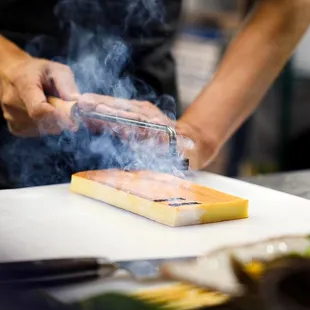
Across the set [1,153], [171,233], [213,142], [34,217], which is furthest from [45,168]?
[171,233]

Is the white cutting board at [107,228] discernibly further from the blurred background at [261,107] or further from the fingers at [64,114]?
the blurred background at [261,107]

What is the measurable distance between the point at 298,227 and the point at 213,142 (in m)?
0.48

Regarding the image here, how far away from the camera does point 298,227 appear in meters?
A: 1.11

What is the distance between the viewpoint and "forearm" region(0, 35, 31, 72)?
1.42 m

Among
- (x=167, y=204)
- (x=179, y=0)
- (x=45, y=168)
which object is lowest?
(x=45, y=168)

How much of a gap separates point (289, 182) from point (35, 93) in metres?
0.54

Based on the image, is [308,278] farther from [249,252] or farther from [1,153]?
[1,153]

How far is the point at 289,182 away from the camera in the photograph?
5.07 ft

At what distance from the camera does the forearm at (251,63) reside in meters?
1.61

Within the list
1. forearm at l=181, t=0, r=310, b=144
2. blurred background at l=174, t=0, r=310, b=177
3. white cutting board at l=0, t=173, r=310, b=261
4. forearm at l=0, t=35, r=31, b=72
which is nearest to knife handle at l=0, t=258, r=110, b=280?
white cutting board at l=0, t=173, r=310, b=261

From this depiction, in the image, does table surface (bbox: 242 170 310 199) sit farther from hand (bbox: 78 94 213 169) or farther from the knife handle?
the knife handle

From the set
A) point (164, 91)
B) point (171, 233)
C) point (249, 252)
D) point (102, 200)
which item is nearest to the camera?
point (249, 252)

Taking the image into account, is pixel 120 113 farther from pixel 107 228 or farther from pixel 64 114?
pixel 107 228

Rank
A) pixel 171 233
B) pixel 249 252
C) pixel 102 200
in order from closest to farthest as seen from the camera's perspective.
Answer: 1. pixel 249 252
2. pixel 171 233
3. pixel 102 200
